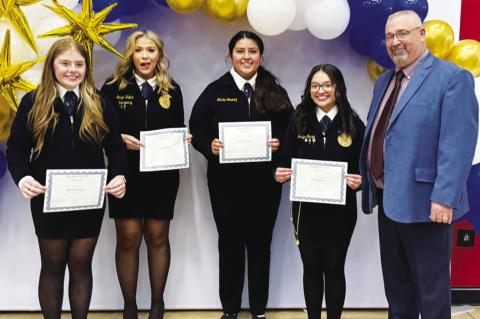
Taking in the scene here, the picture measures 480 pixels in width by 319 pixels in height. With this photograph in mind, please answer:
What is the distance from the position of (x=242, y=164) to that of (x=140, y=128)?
24.1 inches

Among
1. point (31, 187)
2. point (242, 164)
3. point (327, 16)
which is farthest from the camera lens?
point (242, 164)

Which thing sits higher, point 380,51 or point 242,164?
point 380,51

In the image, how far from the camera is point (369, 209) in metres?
2.62

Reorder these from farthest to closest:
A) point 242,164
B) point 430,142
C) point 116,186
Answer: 1. point 242,164
2. point 116,186
3. point 430,142

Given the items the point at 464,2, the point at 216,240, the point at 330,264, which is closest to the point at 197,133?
the point at 216,240

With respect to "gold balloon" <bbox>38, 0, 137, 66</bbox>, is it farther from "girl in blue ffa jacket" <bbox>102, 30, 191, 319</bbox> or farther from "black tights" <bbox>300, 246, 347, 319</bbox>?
"black tights" <bbox>300, 246, 347, 319</bbox>

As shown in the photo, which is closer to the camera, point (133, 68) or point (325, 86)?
point (325, 86)

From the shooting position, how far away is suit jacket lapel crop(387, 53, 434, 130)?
2256 mm

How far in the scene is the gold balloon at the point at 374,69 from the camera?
3221mm

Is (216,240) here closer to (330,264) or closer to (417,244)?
(330,264)

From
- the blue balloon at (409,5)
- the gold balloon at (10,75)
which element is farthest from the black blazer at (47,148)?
the blue balloon at (409,5)

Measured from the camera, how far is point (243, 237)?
321 centimetres

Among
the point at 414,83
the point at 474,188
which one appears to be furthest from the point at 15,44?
the point at 474,188

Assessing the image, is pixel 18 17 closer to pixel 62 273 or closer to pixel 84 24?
pixel 84 24
